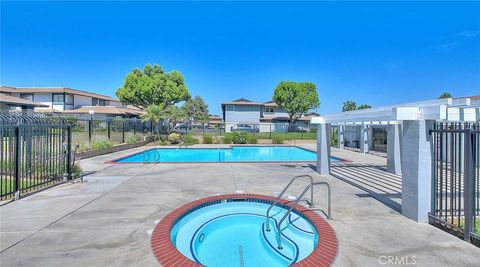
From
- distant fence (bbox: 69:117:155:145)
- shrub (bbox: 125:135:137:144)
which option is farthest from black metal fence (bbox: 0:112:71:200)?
shrub (bbox: 125:135:137:144)

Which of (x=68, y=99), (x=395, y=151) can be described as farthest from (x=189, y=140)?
(x=68, y=99)

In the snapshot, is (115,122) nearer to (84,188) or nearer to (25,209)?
(84,188)

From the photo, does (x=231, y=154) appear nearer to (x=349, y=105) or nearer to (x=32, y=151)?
(x=32, y=151)

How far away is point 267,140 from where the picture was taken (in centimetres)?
2788

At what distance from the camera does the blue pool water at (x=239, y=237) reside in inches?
184

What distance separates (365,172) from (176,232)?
9347 mm

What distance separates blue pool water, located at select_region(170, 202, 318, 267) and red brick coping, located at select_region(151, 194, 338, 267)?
15 cm

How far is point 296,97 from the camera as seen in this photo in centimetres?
4497

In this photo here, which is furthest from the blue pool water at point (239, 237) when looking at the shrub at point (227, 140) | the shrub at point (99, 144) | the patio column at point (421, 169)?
the shrub at point (227, 140)
